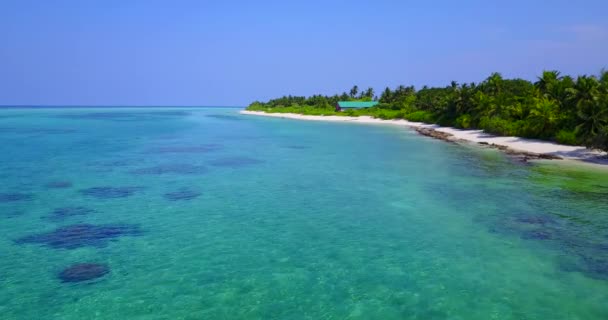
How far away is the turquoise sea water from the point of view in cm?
1154

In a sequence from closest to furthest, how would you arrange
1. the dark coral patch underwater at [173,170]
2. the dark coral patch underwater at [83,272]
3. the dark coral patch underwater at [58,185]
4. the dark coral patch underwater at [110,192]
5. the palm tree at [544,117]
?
the dark coral patch underwater at [83,272], the dark coral patch underwater at [110,192], the dark coral patch underwater at [58,185], the dark coral patch underwater at [173,170], the palm tree at [544,117]

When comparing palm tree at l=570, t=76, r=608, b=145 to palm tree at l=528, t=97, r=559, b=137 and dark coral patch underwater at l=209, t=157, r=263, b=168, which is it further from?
dark coral patch underwater at l=209, t=157, r=263, b=168

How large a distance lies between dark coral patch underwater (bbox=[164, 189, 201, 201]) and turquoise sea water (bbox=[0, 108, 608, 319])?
8 cm

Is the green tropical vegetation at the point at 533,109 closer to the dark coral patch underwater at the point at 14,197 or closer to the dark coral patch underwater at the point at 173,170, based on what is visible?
the dark coral patch underwater at the point at 173,170

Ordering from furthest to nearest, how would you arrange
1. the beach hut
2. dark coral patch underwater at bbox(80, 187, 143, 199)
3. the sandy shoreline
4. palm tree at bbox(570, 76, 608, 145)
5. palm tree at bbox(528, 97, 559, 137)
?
1. the beach hut
2. palm tree at bbox(528, 97, 559, 137)
3. the sandy shoreline
4. palm tree at bbox(570, 76, 608, 145)
5. dark coral patch underwater at bbox(80, 187, 143, 199)

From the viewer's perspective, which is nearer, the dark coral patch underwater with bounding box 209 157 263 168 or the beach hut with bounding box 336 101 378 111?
the dark coral patch underwater with bounding box 209 157 263 168

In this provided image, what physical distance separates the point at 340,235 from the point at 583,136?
3513 cm

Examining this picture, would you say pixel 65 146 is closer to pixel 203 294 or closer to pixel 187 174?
pixel 187 174

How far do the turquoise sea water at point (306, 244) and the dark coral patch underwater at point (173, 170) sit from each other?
11.7 inches

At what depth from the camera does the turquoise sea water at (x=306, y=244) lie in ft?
37.9

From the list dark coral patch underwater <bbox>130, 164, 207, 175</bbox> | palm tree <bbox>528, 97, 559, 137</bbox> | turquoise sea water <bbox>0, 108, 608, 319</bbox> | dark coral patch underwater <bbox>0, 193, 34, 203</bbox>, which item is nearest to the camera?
turquoise sea water <bbox>0, 108, 608, 319</bbox>

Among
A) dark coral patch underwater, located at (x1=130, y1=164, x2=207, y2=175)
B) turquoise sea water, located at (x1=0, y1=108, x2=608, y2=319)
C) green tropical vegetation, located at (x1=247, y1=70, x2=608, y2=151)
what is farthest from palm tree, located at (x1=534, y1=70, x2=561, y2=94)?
dark coral patch underwater, located at (x1=130, y1=164, x2=207, y2=175)

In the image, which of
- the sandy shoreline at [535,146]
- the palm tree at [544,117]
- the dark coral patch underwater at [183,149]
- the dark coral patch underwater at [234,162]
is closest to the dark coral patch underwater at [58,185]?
the dark coral patch underwater at [234,162]

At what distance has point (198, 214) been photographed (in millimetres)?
20844
